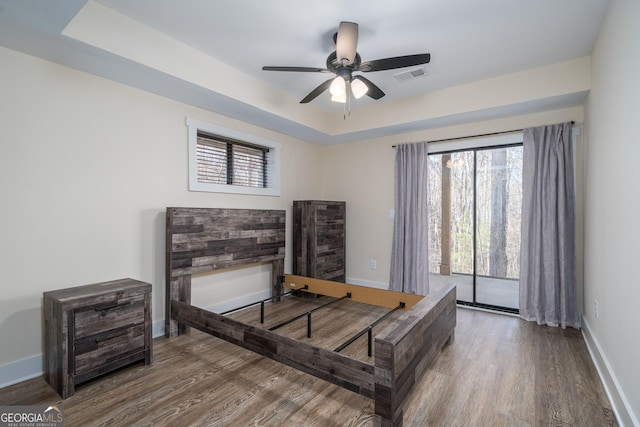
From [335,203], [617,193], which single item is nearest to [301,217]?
[335,203]

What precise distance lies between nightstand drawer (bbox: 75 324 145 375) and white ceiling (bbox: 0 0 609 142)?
6.74ft

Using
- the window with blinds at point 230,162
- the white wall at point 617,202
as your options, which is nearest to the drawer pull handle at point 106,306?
the window with blinds at point 230,162

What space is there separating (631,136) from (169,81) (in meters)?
3.31

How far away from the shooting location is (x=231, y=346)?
2715 millimetres

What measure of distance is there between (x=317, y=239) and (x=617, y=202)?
3056 mm

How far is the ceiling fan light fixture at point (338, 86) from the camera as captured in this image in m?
2.54

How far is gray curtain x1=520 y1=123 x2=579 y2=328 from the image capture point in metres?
3.18

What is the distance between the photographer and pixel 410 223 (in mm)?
4176

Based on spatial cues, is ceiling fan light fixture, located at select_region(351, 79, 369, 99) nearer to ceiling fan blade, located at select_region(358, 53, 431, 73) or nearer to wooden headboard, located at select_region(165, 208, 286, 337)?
ceiling fan blade, located at select_region(358, 53, 431, 73)

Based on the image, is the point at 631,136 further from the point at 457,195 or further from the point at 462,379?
the point at 457,195

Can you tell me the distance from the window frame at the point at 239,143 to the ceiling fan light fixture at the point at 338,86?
5.22 feet

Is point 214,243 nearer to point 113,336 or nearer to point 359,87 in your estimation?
point 113,336

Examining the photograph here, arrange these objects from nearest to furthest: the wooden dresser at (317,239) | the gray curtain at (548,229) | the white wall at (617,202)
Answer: the white wall at (617,202), the gray curtain at (548,229), the wooden dresser at (317,239)

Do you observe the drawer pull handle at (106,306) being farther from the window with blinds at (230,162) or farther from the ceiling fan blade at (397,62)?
the ceiling fan blade at (397,62)
